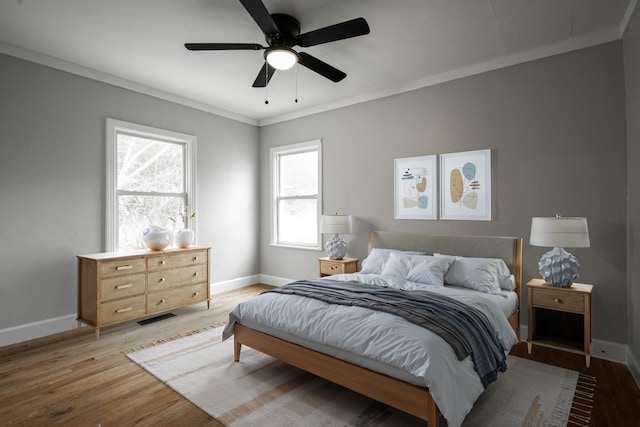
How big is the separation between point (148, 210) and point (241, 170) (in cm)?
163

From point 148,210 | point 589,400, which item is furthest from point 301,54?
point 589,400

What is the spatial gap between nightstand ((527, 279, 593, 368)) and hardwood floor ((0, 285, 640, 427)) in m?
0.15

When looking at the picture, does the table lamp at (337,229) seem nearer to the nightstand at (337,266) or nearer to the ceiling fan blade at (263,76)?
the nightstand at (337,266)

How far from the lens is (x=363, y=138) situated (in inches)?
184

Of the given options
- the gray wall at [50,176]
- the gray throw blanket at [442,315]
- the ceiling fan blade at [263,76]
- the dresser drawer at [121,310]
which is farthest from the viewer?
the dresser drawer at [121,310]

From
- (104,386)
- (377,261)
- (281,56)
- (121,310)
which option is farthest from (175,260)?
(281,56)

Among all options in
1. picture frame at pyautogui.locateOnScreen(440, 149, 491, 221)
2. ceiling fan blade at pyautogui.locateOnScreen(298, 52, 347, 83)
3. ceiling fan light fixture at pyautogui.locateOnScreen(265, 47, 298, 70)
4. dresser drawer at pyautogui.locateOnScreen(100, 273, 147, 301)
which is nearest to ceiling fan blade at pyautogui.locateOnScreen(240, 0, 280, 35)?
ceiling fan light fixture at pyautogui.locateOnScreen(265, 47, 298, 70)

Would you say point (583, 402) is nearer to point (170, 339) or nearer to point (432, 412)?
point (432, 412)

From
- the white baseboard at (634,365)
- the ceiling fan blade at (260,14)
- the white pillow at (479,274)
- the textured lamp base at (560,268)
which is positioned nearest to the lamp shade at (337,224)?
the white pillow at (479,274)

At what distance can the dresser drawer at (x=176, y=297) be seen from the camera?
3.92 m

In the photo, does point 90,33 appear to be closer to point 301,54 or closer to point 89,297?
point 301,54

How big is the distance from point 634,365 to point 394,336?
2.19 metres

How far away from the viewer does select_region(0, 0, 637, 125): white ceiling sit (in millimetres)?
2662

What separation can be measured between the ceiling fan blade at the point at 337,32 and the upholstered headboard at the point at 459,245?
239 centimetres
